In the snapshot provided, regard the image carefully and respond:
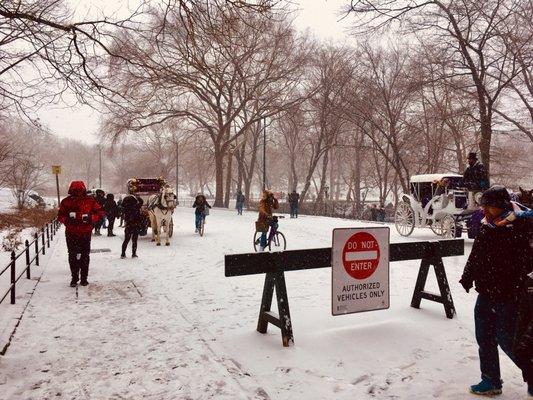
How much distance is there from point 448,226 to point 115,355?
11.7m

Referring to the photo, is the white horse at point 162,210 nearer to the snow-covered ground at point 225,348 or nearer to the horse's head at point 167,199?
the horse's head at point 167,199

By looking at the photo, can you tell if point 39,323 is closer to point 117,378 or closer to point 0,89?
point 117,378

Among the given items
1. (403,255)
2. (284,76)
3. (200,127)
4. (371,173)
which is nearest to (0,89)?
(403,255)

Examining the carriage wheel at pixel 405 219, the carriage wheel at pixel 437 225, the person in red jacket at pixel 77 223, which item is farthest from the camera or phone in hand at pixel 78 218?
the carriage wheel at pixel 405 219

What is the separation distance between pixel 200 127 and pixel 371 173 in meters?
22.7

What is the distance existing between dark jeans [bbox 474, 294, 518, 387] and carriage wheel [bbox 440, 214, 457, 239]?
1060 cm

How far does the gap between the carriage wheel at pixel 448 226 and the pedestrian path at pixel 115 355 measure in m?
9.61

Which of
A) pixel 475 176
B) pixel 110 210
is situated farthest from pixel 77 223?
pixel 475 176

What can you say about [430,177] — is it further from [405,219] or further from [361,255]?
[361,255]

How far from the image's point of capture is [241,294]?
8.09 metres

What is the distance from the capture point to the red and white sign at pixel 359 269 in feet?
18.4

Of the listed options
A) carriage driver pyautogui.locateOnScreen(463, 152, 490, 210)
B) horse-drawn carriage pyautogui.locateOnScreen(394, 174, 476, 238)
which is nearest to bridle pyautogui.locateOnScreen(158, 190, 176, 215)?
horse-drawn carriage pyautogui.locateOnScreen(394, 174, 476, 238)

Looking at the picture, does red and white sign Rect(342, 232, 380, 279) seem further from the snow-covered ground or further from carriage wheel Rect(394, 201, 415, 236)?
carriage wheel Rect(394, 201, 415, 236)

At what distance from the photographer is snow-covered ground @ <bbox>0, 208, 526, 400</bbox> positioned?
4285 mm
